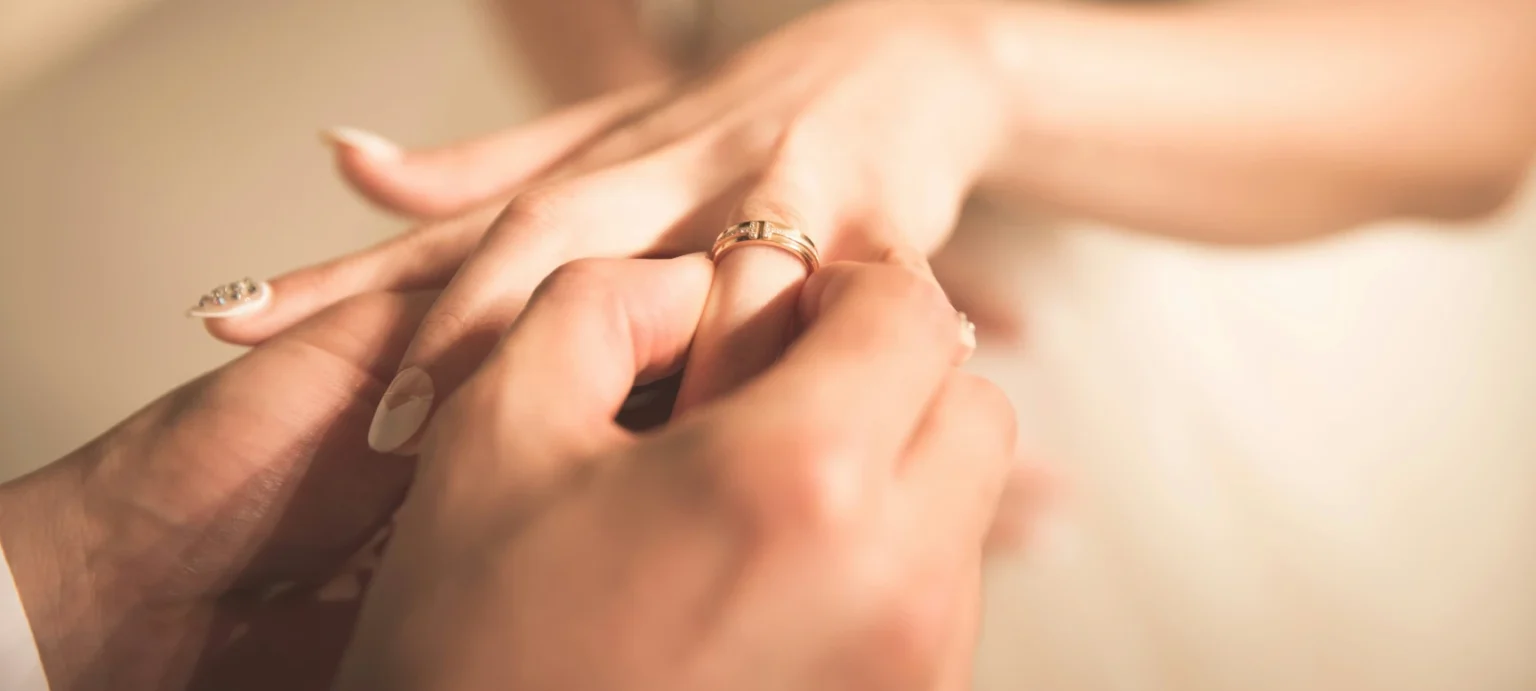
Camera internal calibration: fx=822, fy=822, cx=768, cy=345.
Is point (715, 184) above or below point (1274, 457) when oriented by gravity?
above

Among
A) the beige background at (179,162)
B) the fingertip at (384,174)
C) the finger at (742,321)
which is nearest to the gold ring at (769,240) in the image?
the finger at (742,321)

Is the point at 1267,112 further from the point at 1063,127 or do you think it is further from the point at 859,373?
the point at 859,373

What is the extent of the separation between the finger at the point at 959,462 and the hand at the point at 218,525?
1.13 ft

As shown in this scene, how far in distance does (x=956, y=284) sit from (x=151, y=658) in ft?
2.18

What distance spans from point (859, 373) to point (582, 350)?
128 millimetres

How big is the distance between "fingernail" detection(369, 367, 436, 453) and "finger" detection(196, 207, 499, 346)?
0.60 ft

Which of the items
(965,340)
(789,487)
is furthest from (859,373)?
(965,340)

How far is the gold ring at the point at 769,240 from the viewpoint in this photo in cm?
50

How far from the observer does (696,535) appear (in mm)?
278

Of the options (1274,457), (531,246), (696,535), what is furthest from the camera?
(1274,457)

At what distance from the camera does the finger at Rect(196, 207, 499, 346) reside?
58 cm

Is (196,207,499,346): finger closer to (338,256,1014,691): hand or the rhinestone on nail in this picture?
the rhinestone on nail

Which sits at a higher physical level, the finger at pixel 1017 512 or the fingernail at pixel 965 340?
the fingernail at pixel 965 340

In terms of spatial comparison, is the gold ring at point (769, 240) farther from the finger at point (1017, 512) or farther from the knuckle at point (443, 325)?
the finger at point (1017, 512)
